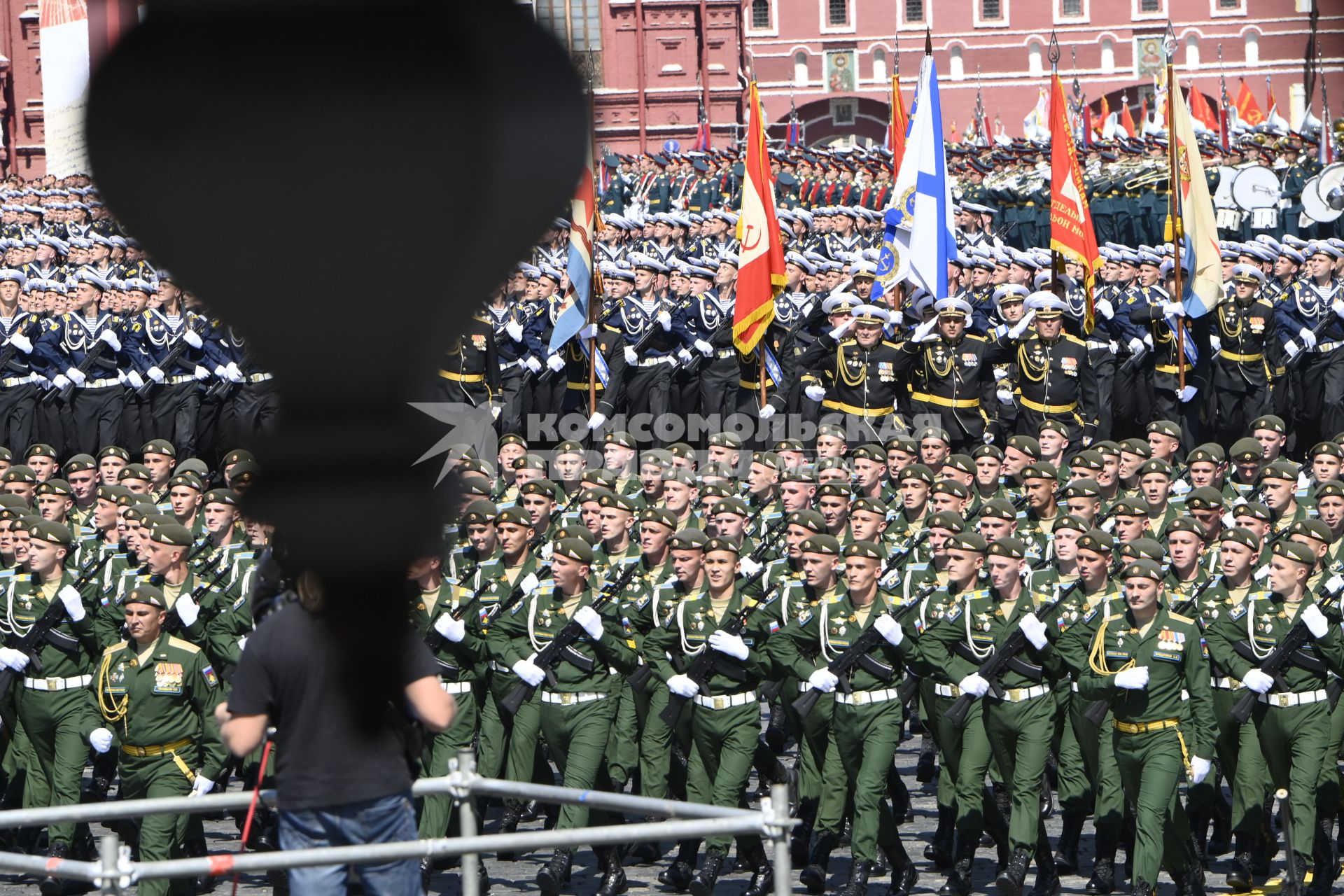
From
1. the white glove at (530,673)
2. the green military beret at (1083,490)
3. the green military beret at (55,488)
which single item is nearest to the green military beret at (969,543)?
the green military beret at (1083,490)

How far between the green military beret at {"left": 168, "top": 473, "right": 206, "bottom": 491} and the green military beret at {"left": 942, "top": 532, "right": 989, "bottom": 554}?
5.29m

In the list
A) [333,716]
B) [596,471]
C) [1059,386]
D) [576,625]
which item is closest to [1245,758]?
[576,625]

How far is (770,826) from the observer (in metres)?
4.08

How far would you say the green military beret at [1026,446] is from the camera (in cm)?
1388

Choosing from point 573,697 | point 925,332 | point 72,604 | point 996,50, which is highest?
point 996,50

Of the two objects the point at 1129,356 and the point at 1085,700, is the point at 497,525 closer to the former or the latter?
the point at 1085,700

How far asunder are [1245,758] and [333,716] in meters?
9.07

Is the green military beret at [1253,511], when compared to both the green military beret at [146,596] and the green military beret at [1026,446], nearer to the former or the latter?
the green military beret at [1026,446]

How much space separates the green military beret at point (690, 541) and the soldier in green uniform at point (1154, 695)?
6.38 feet

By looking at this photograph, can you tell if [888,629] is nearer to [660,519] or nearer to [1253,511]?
[660,519]

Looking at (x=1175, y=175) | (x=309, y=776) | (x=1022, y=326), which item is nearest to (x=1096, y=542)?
(x=1175, y=175)

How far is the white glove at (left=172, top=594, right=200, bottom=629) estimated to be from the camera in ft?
A: 33.8

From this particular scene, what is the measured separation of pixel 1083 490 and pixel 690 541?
247 centimetres

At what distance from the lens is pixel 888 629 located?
30.4ft
